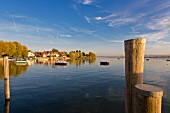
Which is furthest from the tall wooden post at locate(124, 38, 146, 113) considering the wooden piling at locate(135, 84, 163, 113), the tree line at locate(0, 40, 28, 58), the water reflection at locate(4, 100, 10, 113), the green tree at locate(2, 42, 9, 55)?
the green tree at locate(2, 42, 9, 55)

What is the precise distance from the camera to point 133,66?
4.19 meters

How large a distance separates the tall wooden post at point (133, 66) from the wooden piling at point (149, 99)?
2.96 ft

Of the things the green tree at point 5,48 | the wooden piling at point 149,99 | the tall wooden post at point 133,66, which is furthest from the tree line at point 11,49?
the wooden piling at point 149,99

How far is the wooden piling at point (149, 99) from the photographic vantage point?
3.03 m

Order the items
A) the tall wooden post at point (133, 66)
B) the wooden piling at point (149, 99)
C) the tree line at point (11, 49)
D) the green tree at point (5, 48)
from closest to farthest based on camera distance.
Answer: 1. the wooden piling at point (149, 99)
2. the tall wooden post at point (133, 66)
3. the green tree at point (5, 48)
4. the tree line at point (11, 49)

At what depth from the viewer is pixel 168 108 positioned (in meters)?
15.7

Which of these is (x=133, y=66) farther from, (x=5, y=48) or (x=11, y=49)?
(x=11, y=49)

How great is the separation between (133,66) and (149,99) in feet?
4.20

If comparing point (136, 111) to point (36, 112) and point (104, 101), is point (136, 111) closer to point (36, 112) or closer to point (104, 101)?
point (36, 112)

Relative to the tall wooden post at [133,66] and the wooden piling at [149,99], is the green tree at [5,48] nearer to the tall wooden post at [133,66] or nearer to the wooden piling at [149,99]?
the tall wooden post at [133,66]

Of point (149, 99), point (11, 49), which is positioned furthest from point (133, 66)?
point (11, 49)

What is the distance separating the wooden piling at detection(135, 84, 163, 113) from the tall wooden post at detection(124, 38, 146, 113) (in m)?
0.90

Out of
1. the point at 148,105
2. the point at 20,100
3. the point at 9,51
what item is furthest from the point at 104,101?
the point at 9,51

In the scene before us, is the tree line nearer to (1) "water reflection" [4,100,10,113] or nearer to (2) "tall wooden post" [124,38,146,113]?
(1) "water reflection" [4,100,10,113]
